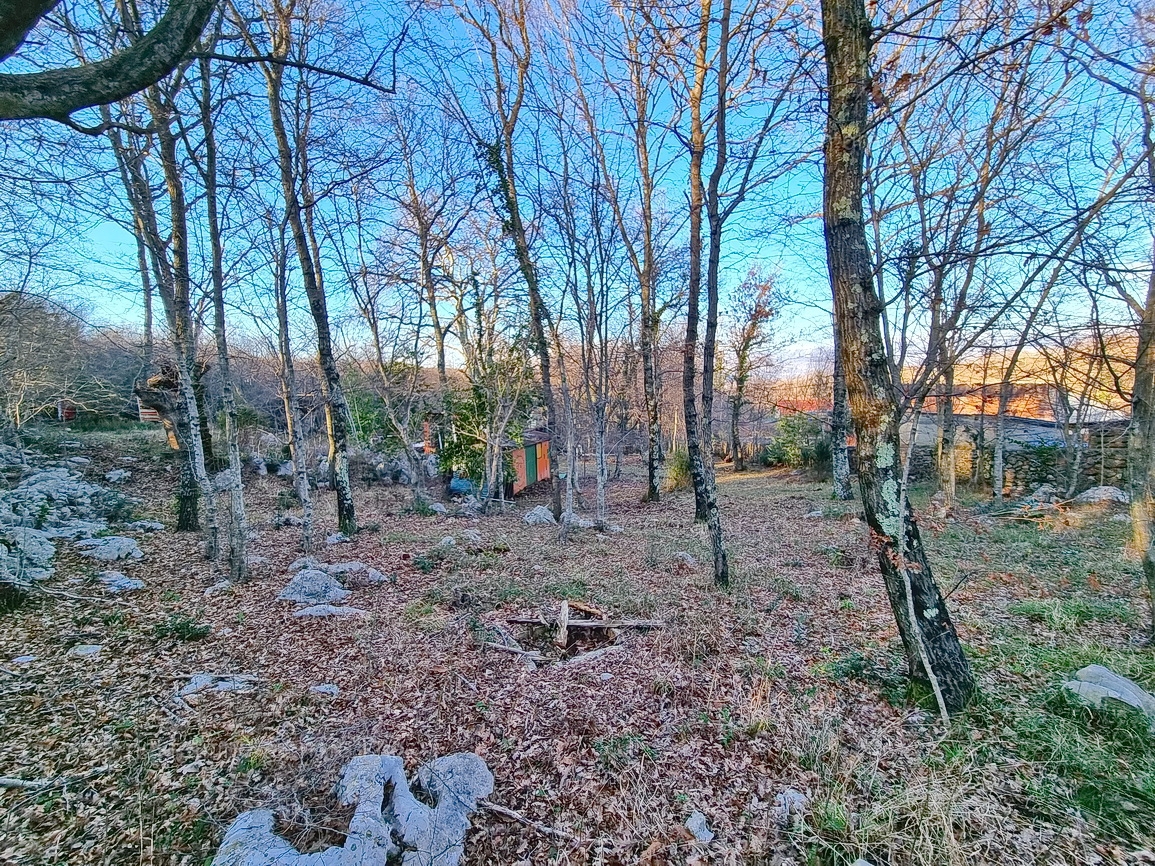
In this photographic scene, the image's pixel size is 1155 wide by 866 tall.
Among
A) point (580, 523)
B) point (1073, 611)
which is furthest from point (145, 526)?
point (1073, 611)

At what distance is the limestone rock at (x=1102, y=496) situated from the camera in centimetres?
1003

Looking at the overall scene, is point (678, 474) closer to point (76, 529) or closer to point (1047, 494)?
point (1047, 494)

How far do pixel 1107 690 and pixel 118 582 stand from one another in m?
9.08

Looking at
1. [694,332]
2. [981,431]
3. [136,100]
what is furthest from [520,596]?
[981,431]

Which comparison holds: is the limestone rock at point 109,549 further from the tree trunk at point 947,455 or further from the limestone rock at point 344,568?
the tree trunk at point 947,455

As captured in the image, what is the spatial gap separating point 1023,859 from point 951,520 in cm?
945

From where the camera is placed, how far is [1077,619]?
463 cm

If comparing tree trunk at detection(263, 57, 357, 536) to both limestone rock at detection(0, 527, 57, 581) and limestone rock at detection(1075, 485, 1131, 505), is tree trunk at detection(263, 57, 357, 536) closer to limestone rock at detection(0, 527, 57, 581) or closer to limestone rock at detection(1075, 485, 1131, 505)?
limestone rock at detection(0, 527, 57, 581)

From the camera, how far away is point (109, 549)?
6305mm

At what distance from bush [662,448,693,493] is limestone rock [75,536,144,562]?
Answer: 1343 centimetres

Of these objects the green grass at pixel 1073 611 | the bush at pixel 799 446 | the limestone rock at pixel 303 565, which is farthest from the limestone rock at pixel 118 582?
the bush at pixel 799 446

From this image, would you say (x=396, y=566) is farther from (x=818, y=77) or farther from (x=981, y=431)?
(x=981, y=431)

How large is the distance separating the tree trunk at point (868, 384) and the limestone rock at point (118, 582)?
7568mm

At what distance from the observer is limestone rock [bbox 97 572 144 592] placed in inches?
208
